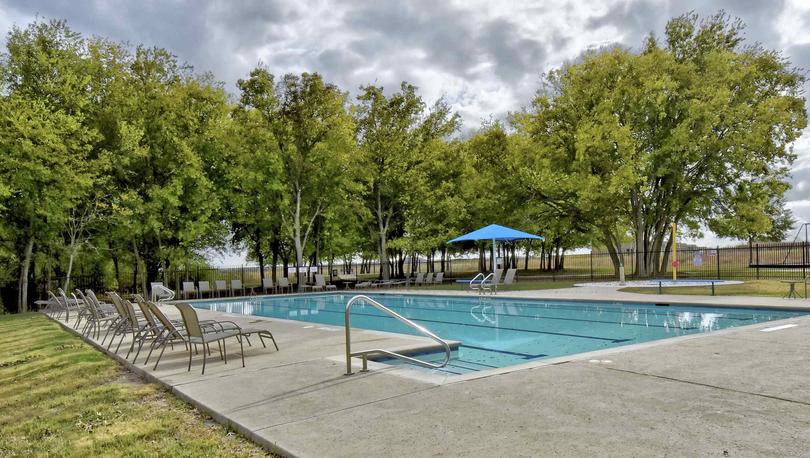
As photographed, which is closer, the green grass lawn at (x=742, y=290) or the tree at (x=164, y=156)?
the green grass lawn at (x=742, y=290)

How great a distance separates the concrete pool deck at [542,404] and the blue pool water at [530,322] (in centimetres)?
198

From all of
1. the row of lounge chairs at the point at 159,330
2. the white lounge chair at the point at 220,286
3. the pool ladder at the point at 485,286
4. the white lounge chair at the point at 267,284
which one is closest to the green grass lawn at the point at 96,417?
the row of lounge chairs at the point at 159,330

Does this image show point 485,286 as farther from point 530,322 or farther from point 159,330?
point 159,330

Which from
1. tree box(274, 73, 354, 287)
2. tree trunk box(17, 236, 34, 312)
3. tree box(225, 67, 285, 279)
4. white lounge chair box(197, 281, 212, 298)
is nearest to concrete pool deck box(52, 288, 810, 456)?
tree trunk box(17, 236, 34, 312)

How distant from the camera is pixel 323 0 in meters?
10.8

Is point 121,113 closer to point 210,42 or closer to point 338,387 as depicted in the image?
point 210,42

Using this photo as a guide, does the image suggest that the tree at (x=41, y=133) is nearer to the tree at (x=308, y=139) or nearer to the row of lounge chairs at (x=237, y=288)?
the row of lounge chairs at (x=237, y=288)

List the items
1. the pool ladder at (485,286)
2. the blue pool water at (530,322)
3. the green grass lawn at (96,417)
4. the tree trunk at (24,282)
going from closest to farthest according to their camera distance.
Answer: the green grass lawn at (96,417) → the blue pool water at (530,322) → the pool ladder at (485,286) → the tree trunk at (24,282)

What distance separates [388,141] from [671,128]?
14.5 m

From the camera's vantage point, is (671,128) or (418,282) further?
(418,282)

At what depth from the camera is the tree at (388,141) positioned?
2958 cm

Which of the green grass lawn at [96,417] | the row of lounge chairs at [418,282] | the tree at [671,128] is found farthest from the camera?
the row of lounge chairs at [418,282]

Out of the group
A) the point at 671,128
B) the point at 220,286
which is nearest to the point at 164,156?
the point at 220,286

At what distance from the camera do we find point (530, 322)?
11.6 metres
